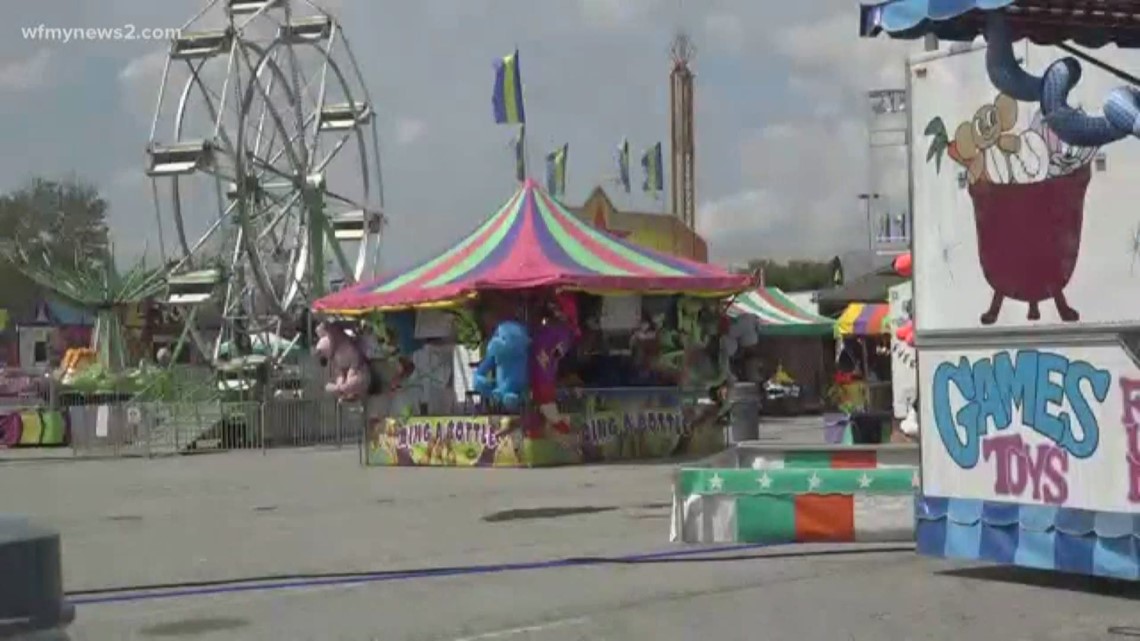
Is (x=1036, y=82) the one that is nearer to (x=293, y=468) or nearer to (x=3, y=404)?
(x=293, y=468)

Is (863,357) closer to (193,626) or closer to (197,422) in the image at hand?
(197,422)

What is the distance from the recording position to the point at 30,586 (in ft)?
13.3

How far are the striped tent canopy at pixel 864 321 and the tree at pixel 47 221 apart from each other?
4778 centimetres

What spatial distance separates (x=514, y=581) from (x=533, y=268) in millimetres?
11766

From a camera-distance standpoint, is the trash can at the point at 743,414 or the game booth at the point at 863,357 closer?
the trash can at the point at 743,414

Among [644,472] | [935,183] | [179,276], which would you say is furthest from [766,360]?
[935,183]

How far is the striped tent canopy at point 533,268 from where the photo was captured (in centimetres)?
2233

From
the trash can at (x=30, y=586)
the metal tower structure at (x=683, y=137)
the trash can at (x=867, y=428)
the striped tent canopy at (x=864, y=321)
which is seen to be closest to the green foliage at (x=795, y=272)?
the metal tower structure at (x=683, y=137)

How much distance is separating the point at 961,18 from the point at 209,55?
34414mm

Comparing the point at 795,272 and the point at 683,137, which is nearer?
the point at 683,137

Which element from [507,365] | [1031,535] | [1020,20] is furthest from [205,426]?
[1020,20]

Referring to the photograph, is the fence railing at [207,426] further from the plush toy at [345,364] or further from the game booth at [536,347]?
the game booth at [536,347]

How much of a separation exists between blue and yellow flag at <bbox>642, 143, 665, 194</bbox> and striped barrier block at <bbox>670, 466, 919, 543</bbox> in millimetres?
39874

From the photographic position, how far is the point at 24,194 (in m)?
87.2
